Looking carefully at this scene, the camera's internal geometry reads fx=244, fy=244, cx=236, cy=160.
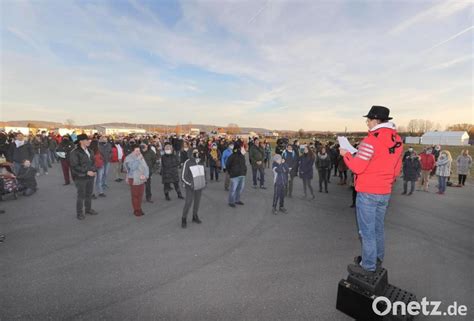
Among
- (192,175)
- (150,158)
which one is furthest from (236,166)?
(150,158)

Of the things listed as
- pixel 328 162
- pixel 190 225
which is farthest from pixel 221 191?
pixel 328 162

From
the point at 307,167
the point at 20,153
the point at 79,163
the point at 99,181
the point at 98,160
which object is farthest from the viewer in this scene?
the point at 307,167

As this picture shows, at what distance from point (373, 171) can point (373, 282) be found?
4.25 feet

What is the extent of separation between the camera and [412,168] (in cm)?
1001

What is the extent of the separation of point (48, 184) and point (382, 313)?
1196 cm

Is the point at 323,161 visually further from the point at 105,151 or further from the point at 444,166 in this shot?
the point at 105,151

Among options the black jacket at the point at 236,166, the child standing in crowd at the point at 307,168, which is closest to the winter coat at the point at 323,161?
the child standing in crowd at the point at 307,168

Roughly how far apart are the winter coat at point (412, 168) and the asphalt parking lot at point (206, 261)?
264 centimetres

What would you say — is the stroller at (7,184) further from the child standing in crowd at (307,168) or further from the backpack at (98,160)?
the child standing in crowd at (307,168)

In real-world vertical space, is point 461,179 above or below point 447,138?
below

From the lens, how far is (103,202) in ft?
25.4

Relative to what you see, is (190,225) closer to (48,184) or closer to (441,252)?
(441,252)

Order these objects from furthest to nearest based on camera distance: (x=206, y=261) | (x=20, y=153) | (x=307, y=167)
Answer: (x=307, y=167) → (x=20, y=153) → (x=206, y=261)

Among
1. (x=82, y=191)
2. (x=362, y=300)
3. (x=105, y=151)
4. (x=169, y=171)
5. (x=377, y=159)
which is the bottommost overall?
(x=362, y=300)
